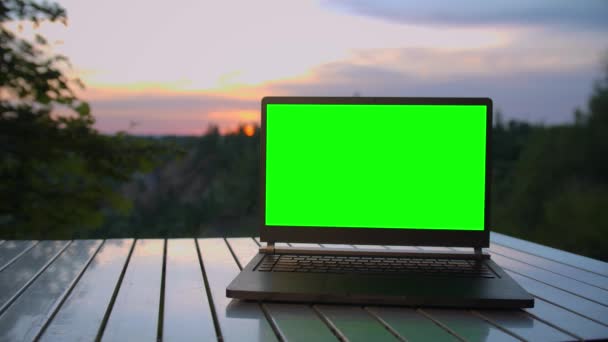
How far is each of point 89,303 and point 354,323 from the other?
54 cm

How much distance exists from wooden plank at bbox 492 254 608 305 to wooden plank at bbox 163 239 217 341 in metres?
0.84

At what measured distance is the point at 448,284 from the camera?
121 centimetres

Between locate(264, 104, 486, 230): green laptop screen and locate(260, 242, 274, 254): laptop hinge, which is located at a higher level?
locate(264, 104, 486, 230): green laptop screen

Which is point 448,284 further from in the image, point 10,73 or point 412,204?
point 10,73

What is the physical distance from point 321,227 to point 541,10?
8429mm

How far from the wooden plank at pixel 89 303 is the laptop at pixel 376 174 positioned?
1.25 ft

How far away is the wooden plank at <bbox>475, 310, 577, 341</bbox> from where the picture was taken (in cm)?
94

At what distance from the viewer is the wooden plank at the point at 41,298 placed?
37.9 inches

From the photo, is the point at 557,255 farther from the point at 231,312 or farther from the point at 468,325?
the point at 231,312

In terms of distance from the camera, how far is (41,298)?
1.17 meters

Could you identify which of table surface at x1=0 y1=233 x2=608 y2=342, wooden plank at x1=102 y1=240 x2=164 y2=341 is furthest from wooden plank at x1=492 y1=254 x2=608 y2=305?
wooden plank at x1=102 y1=240 x2=164 y2=341

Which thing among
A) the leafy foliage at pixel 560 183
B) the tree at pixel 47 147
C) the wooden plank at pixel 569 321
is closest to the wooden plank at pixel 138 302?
the wooden plank at pixel 569 321

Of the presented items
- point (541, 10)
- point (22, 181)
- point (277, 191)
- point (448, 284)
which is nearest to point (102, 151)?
point (22, 181)

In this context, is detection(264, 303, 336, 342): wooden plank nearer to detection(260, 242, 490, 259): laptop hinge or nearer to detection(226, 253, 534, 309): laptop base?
detection(226, 253, 534, 309): laptop base
